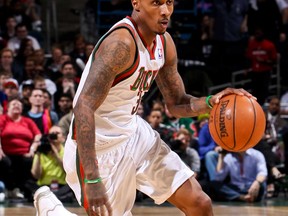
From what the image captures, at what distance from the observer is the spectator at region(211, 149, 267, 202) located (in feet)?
36.0

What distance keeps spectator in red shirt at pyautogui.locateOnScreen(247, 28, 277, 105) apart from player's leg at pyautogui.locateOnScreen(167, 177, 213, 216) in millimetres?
9286

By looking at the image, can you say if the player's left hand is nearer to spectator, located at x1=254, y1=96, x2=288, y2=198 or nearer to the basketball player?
the basketball player

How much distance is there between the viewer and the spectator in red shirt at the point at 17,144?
11.1m

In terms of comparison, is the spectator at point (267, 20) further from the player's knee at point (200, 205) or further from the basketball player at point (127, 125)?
the player's knee at point (200, 205)

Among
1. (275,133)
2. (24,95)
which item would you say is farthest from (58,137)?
(275,133)

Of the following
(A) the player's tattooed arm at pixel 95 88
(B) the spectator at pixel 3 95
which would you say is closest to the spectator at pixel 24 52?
(B) the spectator at pixel 3 95

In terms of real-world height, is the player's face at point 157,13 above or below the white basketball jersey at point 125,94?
above

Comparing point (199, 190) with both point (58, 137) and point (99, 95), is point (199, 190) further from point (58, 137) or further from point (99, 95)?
point (58, 137)

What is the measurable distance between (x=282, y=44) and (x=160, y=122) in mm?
4481

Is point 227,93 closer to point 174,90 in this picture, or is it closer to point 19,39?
point 174,90

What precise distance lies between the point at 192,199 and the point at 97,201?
833mm

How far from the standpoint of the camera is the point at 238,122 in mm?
5027

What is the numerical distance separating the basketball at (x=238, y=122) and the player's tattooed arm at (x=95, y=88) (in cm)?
65

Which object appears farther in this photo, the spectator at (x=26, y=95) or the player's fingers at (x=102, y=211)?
the spectator at (x=26, y=95)
